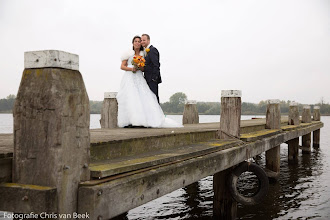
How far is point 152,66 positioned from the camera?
802cm

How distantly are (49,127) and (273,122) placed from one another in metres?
8.76

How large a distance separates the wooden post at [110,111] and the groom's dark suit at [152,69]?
42.3 inches

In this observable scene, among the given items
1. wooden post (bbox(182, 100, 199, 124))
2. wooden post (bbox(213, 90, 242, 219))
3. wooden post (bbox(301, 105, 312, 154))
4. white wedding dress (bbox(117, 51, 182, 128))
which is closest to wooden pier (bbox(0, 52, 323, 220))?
wooden post (bbox(213, 90, 242, 219))

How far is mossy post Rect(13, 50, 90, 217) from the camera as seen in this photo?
2.66 meters

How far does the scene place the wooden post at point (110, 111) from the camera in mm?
8447

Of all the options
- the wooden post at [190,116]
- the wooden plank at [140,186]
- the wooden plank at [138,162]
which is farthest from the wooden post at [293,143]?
the wooden plank at [138,162]

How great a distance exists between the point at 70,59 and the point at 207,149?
2.97m

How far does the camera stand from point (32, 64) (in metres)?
2.78

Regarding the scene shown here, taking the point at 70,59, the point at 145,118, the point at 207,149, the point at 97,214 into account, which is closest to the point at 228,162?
the point at 207,149

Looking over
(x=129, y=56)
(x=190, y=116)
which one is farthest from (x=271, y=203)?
(x=129, y=56)

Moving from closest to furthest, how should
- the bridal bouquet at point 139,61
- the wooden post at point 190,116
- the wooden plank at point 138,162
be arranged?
the wooden plank at point 138,162 < the bridal bouquet at point 139,61 < the wooden post at point 190,116

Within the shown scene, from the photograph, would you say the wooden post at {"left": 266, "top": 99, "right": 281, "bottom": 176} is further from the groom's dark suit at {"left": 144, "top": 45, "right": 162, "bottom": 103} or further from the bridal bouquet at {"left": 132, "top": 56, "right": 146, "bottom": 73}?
the bridal bouquet at {"left": 132, "top": 56, "right": 146, "bottom": 73}

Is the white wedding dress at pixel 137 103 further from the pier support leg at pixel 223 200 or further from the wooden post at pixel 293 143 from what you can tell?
the wooden post at pixel 293 143

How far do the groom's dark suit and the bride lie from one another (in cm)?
12
